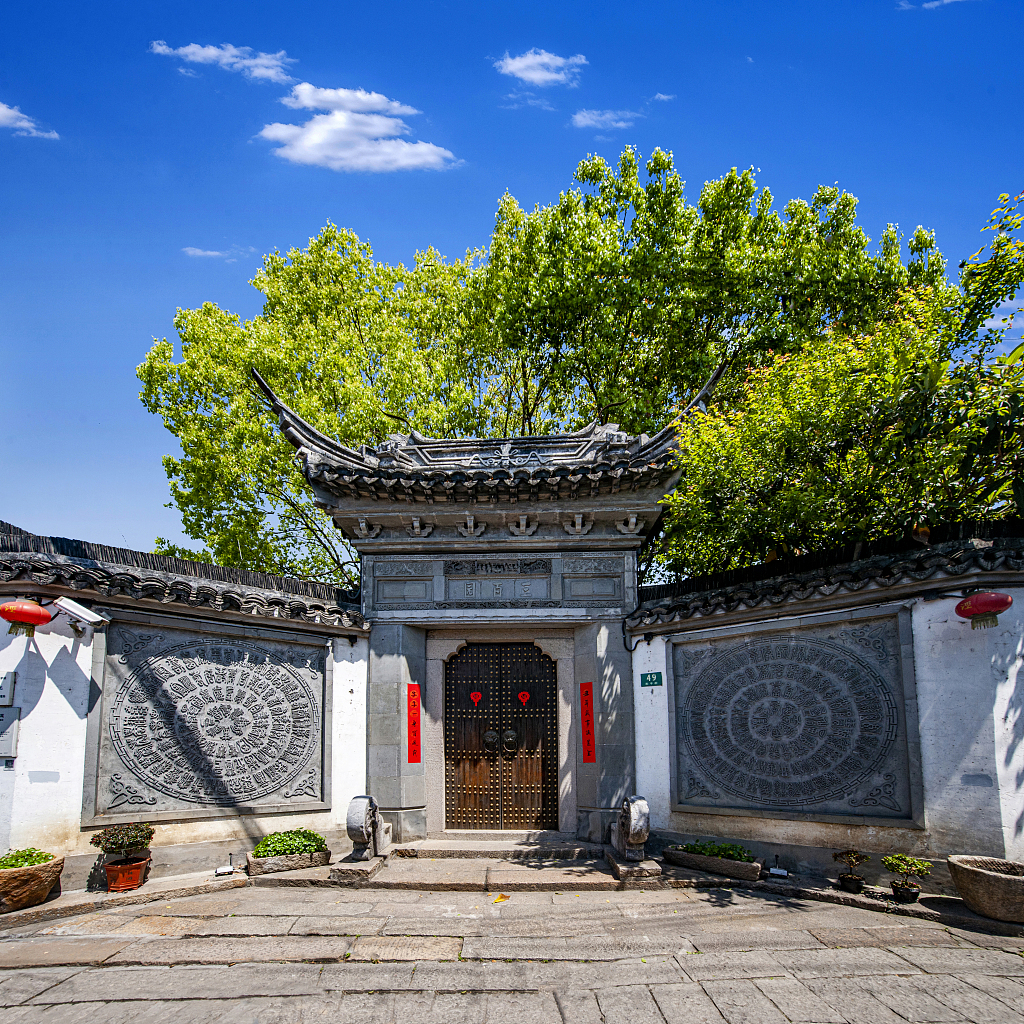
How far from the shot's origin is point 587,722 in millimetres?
8742

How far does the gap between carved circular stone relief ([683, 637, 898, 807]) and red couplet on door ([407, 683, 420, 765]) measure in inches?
134

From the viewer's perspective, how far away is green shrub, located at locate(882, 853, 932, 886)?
580cm

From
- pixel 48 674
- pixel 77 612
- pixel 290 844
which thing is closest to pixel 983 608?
pixel 290 844

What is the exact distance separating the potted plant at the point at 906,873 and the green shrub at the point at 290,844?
572cm

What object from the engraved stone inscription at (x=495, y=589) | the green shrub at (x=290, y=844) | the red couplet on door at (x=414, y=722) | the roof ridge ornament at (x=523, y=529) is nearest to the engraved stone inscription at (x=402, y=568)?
the engraved stone inscription at (x=495, y=589)

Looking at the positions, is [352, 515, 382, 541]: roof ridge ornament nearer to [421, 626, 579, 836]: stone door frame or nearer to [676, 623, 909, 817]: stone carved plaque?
[421, 626, 579, 836]: stone door frame

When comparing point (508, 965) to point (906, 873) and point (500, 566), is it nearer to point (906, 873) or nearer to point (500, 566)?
point (906, 873)

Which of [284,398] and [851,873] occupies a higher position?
[284,398]

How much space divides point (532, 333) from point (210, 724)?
9395mm

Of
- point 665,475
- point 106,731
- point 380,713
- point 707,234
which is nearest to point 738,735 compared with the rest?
point 665,475

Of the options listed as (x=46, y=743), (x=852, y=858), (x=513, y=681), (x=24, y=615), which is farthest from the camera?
(x=513, y=681)

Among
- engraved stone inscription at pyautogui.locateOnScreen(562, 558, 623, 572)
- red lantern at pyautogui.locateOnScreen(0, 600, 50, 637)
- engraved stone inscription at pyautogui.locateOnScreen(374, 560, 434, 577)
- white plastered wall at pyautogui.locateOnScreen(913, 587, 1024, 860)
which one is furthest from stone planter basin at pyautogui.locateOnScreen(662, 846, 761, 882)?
red lantern at pyautogui.locateOnScreen(0, 600, 50, 637)

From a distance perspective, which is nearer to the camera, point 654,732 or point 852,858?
point 852,858

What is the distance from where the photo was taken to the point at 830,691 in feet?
22.8
